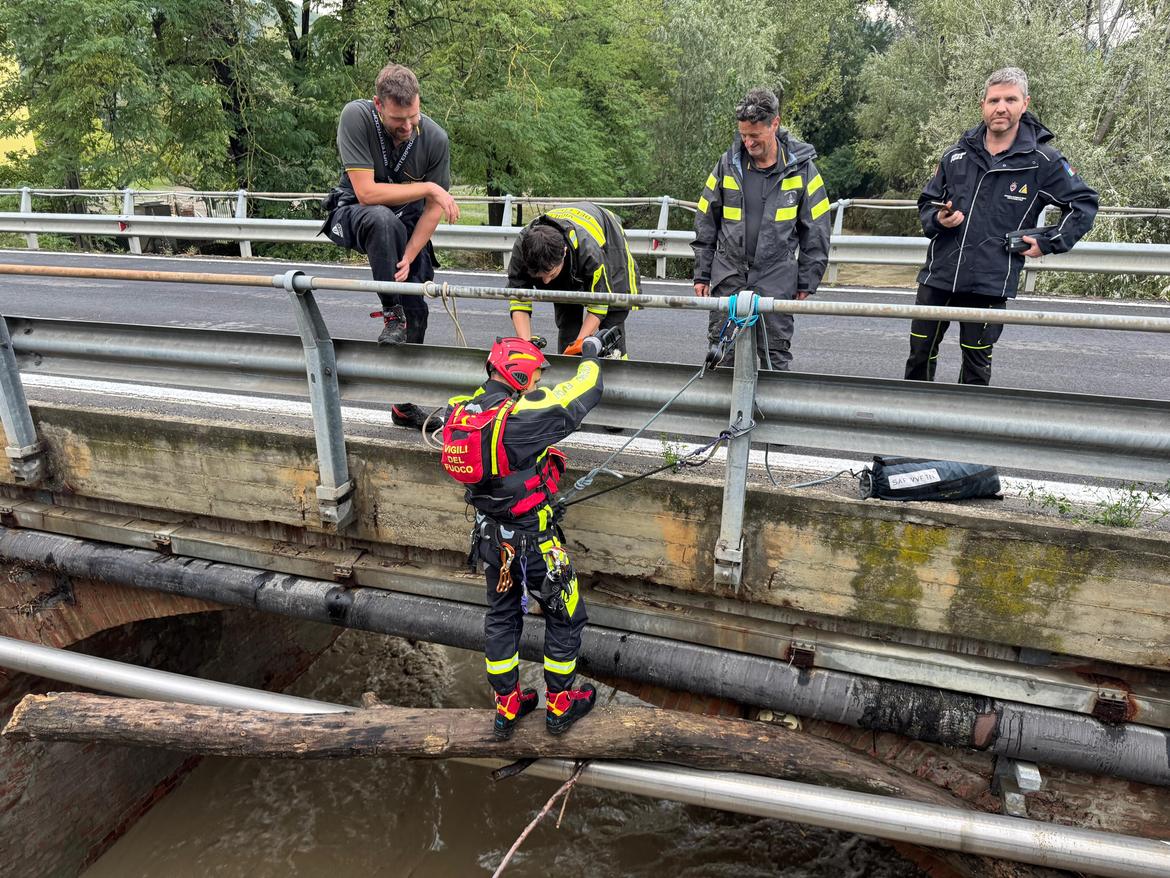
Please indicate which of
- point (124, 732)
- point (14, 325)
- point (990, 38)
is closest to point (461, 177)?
point (990, 38)

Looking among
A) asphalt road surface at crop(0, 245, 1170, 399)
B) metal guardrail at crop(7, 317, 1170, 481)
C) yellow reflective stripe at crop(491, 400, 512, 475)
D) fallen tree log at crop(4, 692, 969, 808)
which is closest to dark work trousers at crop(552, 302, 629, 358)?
metal guardrail at crop(7, 317, 1170, 481)

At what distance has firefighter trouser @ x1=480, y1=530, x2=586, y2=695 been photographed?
10.6 ft

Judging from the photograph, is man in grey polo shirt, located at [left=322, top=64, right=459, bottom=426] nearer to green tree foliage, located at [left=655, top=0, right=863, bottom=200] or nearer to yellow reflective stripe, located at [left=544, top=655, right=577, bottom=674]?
yellow reflective stripe, located at [left=544, top=655, right=577, bottom=674]

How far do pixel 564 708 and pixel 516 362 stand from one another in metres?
1.50

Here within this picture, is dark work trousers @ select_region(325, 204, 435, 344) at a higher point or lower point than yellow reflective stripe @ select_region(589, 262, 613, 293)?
→ higher

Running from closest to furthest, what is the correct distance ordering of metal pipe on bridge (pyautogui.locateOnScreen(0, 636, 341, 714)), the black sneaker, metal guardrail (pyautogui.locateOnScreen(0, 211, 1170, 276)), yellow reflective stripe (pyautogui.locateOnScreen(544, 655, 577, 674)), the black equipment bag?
the black equipment bag
yellow reflective stripe (pyautogui.locateOnScreen(544, 655, 577, 674))
metal pipe on bridge (pyautogui.locateOnScreen(0, 636, 341, 714))
the black sneaker
metal guardrail (pyautogui.locateOnScreen(0, 211, 1170, 276))

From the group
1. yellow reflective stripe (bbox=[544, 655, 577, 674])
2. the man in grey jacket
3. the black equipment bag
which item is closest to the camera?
the black equipment bag

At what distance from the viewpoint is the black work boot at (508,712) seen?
339 cm

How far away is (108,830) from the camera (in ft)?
18.7

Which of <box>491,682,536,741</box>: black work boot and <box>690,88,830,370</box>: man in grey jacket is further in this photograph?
<box>690,88,830,370</box>: man in grey jacket

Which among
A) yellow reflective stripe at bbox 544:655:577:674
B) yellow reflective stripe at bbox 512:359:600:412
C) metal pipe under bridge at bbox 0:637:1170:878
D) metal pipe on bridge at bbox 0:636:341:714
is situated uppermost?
yellow reflective stripe at bbox 512:359:600:412

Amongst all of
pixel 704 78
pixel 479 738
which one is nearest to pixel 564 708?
pixel 479 738

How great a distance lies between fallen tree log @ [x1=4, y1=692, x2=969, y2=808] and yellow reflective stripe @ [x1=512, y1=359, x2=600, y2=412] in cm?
141

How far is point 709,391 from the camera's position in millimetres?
3250
